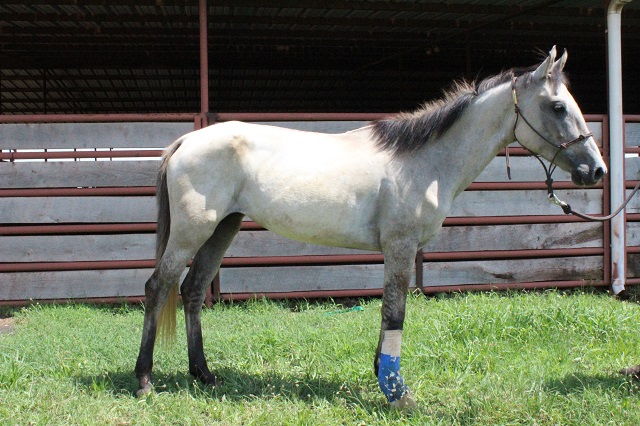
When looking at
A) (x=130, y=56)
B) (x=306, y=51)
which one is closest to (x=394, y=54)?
(x=306, y=51)

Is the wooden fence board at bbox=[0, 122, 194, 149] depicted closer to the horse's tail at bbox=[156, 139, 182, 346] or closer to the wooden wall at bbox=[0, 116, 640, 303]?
the wooden wall at bbox=[0, 116, 640, 303]

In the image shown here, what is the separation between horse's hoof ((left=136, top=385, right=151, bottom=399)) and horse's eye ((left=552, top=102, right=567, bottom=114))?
9.78 ft

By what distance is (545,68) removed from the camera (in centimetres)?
356

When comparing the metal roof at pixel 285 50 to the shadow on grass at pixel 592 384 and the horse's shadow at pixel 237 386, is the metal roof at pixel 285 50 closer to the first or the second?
the horse's shadow at pixel 237 386

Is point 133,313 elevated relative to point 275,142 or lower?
lower

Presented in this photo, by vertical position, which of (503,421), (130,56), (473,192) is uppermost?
(130,56)

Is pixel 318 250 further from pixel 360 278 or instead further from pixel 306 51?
pixel 306 51

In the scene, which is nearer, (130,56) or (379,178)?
(379,178)

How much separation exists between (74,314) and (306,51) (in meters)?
7.20

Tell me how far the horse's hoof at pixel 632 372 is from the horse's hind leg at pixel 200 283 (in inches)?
108

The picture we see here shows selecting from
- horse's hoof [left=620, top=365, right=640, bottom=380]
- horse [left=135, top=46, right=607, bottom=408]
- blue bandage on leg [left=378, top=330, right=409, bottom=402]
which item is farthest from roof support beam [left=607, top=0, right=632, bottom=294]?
blue bandage on leg [left=378, top=330, right=409, bottom=402]

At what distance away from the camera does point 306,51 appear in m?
11.4

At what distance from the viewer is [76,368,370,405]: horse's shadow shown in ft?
12.3

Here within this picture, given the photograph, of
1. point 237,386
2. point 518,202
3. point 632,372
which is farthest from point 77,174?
point 632,372
